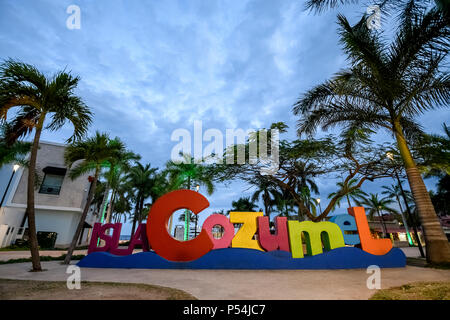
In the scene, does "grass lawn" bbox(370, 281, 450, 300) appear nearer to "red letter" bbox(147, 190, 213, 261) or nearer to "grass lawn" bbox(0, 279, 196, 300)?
"grass lawn" bbox(0, 279, 196, 300)

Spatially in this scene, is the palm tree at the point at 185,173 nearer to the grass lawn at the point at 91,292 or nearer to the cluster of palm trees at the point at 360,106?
the cluster of palm trees at the point at 360,106

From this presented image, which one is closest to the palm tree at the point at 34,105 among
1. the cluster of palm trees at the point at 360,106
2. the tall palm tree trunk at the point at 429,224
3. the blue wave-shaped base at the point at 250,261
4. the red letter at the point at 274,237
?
the cluster of palm trees at the point at 360,106

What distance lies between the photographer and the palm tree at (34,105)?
768cm

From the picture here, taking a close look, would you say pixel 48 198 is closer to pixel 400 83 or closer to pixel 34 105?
pixel 34 105

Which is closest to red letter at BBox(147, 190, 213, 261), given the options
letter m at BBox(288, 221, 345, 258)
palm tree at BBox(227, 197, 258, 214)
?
letter m at BBox(288, 221, 345, 258)

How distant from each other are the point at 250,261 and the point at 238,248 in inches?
28.6

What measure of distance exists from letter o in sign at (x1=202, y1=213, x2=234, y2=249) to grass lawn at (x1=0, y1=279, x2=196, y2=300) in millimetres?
4320

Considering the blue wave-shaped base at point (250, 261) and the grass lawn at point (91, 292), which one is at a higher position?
the blue wave-shaped base at point (250, 261)

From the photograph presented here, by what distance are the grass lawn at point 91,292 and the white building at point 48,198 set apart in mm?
21498

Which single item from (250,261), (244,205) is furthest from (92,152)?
(244,205)

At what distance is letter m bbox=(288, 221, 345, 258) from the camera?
30.0ft
